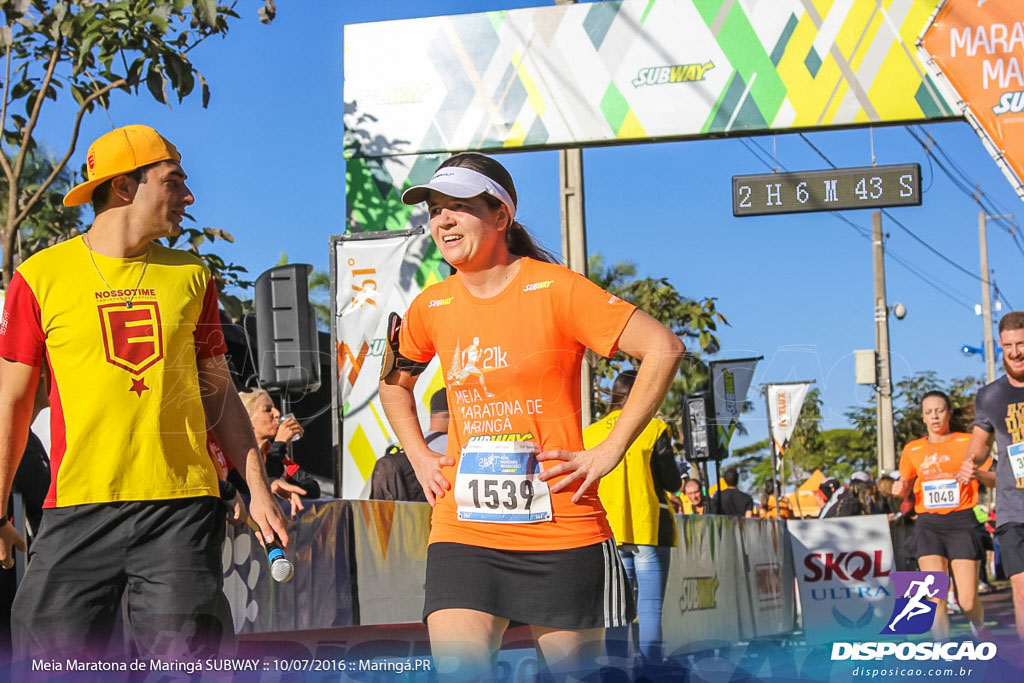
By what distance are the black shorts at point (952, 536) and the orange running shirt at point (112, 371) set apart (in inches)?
265

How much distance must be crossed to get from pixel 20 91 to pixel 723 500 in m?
9.25

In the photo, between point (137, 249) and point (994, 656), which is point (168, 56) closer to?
point (137, 249)

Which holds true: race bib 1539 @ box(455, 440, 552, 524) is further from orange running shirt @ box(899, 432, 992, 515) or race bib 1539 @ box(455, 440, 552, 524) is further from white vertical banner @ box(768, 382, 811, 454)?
orange running shirt @ box(899, 432, 992, 515)

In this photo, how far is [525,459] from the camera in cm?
301

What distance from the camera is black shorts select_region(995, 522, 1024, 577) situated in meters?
5.89

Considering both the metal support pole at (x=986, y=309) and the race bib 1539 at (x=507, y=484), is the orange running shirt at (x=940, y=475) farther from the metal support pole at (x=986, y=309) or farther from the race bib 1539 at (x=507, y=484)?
the metal support pole at (x=986, y=309)

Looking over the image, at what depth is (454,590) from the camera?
3.04 meters

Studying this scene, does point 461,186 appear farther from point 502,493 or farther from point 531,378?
point 502,493

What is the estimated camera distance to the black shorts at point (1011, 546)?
19.3ft

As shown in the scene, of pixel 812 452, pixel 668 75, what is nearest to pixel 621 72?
pixel 668 75

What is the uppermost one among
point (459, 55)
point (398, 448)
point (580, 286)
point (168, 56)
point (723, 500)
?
point (459, 55)

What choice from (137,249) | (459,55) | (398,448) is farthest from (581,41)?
(137,249)

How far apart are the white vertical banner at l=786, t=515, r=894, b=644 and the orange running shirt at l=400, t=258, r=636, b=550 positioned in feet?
29.0

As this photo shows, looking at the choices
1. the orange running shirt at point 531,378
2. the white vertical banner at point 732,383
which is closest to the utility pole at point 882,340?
the white vertical banner at point 732,383
